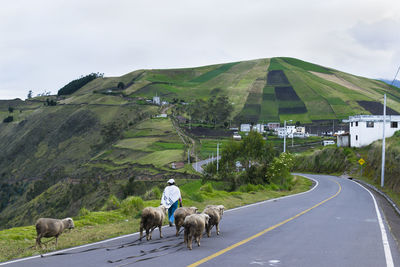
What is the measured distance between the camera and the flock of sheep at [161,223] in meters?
10.7

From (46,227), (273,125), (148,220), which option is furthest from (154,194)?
(273,125)

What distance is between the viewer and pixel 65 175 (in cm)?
11525

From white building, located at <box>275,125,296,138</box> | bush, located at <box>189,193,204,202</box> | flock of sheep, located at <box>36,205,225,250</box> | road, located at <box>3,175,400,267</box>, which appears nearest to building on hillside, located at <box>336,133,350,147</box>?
white building, located at <box>275,125,296,138</box>

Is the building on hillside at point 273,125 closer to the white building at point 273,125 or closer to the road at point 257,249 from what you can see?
the white building at point 273,125

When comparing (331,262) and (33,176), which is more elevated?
(331,262)

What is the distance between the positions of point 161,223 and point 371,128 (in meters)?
76.4

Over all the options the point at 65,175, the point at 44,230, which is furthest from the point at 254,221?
the point at 65,175

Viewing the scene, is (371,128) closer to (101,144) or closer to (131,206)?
(131,206)

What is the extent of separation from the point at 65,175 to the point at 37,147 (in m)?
49.7

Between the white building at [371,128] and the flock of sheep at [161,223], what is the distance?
74.2 metres

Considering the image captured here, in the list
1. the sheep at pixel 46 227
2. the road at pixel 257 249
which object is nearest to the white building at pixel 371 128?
the road at pixel 257 249

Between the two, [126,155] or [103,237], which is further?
[126,155]

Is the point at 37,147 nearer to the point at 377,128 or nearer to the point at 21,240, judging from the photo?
the point at 377,128

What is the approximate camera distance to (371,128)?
80250 millimetres
